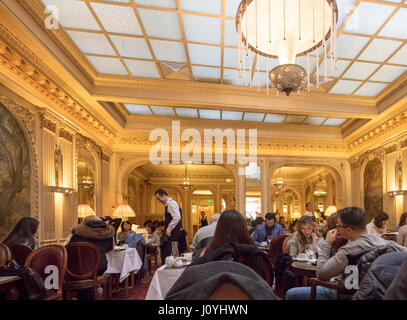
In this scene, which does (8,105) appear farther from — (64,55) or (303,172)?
(303,172)

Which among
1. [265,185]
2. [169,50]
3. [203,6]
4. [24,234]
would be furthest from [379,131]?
[24,234]

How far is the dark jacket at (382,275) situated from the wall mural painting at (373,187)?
30.8 feet

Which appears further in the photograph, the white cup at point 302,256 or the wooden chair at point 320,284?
the white cup at point 302,256

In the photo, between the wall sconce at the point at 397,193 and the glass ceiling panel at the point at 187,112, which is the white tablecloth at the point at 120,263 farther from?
the wall sconce at the point at 397,193

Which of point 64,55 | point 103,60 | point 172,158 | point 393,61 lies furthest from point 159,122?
point 393,61

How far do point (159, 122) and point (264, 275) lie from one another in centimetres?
864

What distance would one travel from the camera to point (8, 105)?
5.36m

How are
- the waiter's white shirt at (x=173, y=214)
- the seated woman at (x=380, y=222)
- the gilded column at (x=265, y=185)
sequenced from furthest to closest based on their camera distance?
the gilded column at (x=265, y=185) → the seated woman at (x=380, y=222) → the waiter's white shirt at (x=173, y=214)

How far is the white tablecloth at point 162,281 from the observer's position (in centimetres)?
323

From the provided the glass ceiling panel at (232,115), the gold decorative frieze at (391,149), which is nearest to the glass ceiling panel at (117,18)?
the glass ceiling panel at (232,115)

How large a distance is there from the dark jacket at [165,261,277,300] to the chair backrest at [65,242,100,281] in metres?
3.65

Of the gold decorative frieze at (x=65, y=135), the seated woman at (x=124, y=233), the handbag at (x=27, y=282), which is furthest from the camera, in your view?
the gold decorative frieze at (x=65, y=135)

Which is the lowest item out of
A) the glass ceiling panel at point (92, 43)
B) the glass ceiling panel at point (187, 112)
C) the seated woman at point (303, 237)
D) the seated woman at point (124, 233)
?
the seated woman at point (124, 233)

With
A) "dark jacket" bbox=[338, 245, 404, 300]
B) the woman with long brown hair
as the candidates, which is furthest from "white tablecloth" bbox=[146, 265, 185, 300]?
"dark jacket" bbox=[338, 245, 404, 300]
